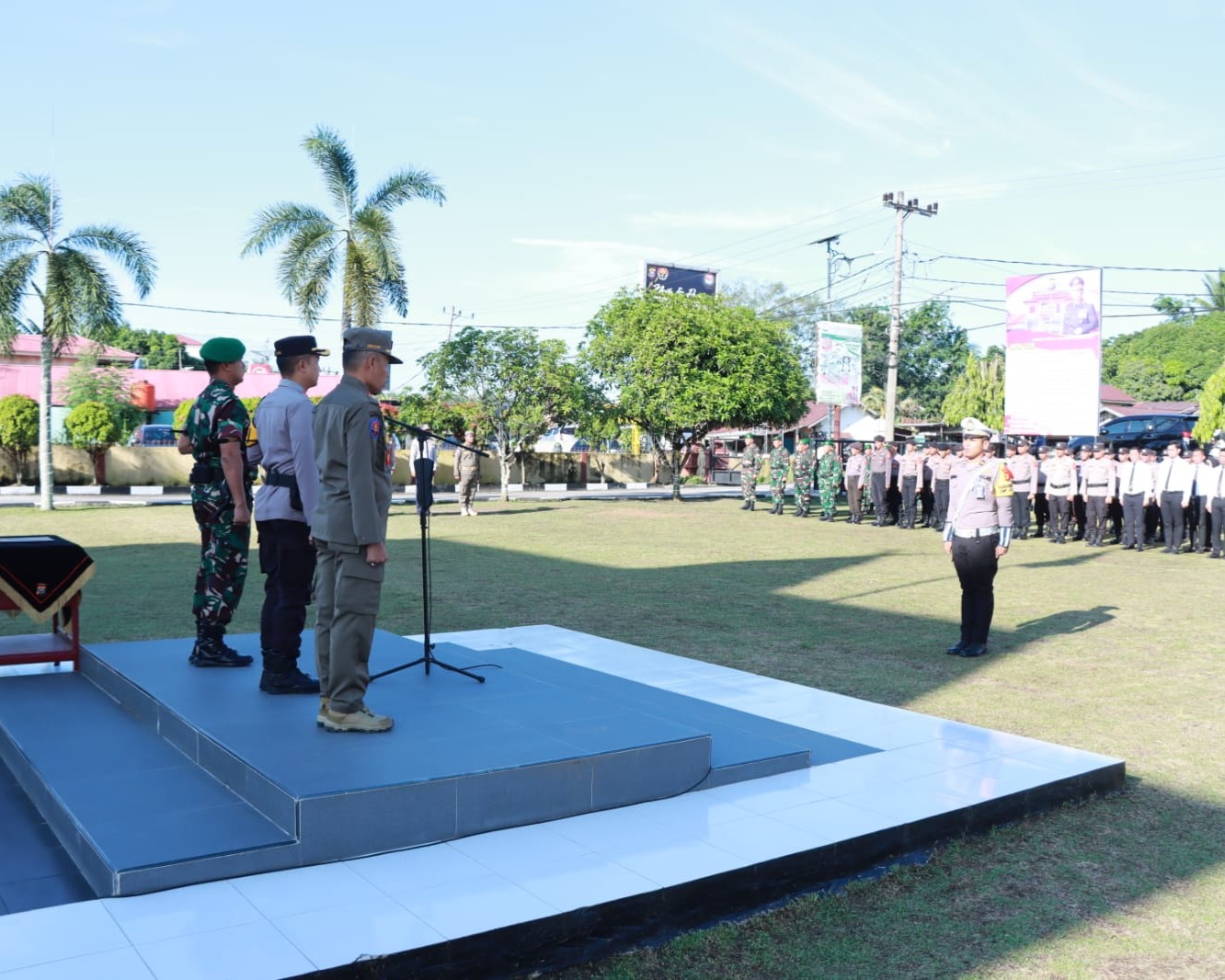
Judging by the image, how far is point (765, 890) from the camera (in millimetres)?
3773

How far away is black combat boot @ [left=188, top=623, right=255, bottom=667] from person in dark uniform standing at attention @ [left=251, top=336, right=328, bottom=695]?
0.72 m

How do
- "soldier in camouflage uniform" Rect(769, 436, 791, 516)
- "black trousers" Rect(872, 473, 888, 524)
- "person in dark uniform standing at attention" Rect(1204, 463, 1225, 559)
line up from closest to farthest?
"person in dark uniform standing at attention" Rect(1204, 463, 1225, 559) → "black trousers" Rect(872, 473, 888, 524) → "soldier in camouflage uniform" Rect(769, 436, 791, 516)

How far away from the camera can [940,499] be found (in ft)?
69.0

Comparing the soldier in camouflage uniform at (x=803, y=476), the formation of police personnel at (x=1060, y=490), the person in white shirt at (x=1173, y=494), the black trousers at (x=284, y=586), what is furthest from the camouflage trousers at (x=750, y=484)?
the black trousers at (x=284, y=586)

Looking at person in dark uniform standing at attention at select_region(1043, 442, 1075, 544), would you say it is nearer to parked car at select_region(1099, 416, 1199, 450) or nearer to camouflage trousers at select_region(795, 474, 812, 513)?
camouflage trousers at select_region(795, 474, 812, 513)

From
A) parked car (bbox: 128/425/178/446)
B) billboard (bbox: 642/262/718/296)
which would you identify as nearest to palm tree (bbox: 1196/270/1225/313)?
billboard (bbox: 642/262/718/296)

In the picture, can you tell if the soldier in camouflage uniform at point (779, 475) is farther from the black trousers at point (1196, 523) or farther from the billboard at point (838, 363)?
the black trousers at point (1196, 523)

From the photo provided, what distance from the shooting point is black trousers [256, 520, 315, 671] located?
5332 millimetres

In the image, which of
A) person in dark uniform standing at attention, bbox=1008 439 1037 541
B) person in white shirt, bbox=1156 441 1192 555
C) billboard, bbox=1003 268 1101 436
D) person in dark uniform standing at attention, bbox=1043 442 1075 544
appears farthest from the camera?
billboard, bbox=1003 268 1101 436

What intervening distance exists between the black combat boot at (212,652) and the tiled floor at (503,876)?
262 centimetres

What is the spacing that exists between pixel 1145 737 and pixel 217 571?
520cm

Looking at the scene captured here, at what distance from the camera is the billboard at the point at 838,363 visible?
96.7 feet

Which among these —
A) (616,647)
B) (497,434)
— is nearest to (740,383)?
(497,434)

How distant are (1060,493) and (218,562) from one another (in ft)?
54.1
